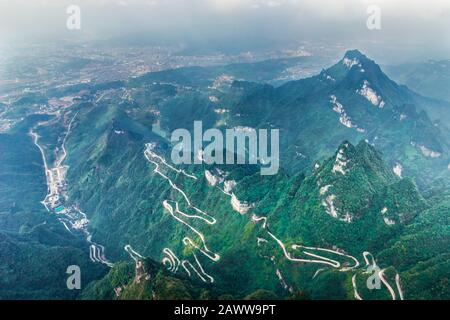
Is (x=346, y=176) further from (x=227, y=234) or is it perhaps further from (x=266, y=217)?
(x=227, y=234)

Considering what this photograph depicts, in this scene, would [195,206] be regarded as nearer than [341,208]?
No

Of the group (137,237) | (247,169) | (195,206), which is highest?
(247,169)

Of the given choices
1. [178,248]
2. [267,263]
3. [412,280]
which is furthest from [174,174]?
[412,280]

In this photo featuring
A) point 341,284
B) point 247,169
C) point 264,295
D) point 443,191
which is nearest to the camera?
point 264,295

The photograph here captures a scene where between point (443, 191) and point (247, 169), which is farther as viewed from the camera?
point (247, 169)

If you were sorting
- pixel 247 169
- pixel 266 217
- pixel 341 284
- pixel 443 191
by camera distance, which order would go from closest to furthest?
1. pixel 341 284
2. pixel 266 217
3. pixel 443 191
4. pixel 247 169

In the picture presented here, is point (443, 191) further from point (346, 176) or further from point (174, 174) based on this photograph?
point (174, 174)

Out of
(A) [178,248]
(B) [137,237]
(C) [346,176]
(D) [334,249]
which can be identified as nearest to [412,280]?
(D) [334,249]

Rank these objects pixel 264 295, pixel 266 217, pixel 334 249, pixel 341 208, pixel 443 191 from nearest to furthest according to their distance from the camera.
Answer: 1. pixel 264 295
2. pixel 334 249
3. pixel 341 208
4. pixel 266 217
5. pixel 443 191

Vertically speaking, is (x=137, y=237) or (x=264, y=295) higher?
(x=264, y=295)

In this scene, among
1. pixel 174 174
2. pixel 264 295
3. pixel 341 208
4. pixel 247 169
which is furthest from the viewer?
pixel 174 174
